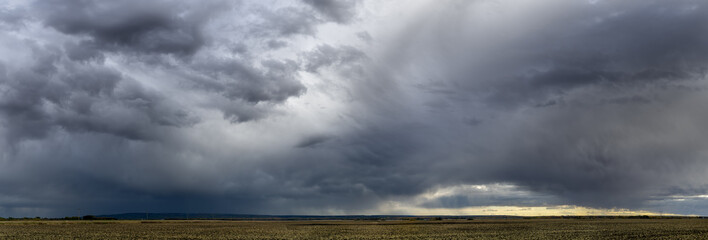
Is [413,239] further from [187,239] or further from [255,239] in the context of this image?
[187,239]

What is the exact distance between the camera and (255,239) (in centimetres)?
6475

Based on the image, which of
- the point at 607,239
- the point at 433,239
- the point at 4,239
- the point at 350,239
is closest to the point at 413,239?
the point at 433,239

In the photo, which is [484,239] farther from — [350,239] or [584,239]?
[350,239]

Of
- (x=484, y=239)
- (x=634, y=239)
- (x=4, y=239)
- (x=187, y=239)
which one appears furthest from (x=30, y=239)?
(x=634, y=239)

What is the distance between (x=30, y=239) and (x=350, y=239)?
42.3 metres

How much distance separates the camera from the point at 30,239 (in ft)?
209

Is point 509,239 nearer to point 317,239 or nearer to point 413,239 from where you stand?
point 413,239

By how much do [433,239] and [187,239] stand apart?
3331 cm

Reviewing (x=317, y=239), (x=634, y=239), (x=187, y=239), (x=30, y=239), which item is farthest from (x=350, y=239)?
(x=30, y=239)

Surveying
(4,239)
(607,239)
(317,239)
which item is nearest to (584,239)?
(607,239)

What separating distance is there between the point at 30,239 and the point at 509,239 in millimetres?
62967

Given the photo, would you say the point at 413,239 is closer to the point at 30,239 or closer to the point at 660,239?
the point at 660,239

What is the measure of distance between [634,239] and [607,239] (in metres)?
3.68

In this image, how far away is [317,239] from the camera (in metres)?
63.8
